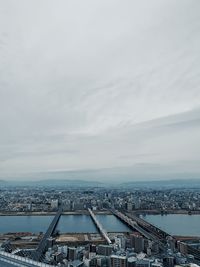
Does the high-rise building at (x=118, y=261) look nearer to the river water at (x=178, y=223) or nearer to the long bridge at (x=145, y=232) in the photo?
the long bridge at (x=145, y=232)

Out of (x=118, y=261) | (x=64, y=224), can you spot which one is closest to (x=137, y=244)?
(x=118, y=261)

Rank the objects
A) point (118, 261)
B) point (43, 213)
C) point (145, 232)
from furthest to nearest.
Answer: point (43, 213) < point (145, 232) < point (118, 261)

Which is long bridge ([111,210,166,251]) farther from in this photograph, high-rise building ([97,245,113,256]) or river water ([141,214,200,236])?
high-rise building ([97,245,113,256])

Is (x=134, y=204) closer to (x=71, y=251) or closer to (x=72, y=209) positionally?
(x=72, y=209)

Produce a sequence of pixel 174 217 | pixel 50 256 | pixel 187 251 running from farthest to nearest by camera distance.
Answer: pixel 174 217 → pixel 187 251 → pixel 50 256

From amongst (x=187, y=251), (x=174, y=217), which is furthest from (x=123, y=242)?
(x=174, y=217)

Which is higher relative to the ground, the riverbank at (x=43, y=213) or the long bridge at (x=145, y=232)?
the riverbank at (x=43, y=213)

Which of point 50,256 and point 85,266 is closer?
point 85,266

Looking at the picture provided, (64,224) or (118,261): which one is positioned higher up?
(118,261)

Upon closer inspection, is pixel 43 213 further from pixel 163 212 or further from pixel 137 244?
pixel 137 244

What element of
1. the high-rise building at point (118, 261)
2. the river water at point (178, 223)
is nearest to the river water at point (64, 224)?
the river water at point (178, 223)

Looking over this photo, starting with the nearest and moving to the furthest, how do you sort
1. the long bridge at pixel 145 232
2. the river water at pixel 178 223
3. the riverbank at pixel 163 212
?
the long bridge at pixel 145 232
the river water at pixel 178 223
the riverbank at pixel 163 212
